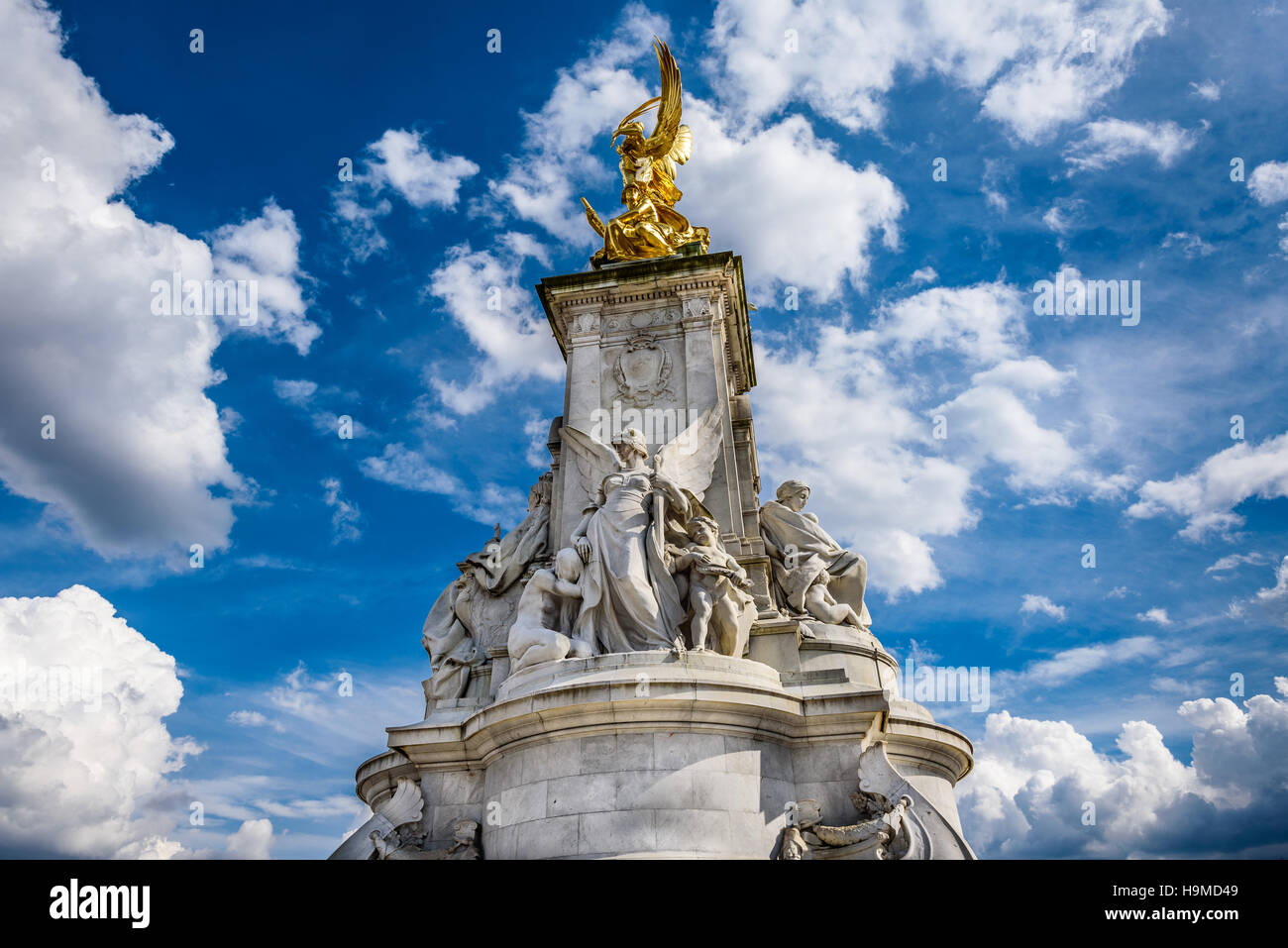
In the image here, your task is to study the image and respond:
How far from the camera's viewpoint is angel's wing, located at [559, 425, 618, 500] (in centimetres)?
1428

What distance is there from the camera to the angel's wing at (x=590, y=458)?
14.3 meters

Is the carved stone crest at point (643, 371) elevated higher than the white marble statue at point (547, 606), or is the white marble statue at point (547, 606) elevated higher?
the carved stone crest at point (643, 371)

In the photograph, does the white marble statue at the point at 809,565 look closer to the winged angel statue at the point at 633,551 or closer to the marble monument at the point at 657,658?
the marble monument at the point at 657,658

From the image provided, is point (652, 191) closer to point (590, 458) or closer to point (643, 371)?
point (643, 371)

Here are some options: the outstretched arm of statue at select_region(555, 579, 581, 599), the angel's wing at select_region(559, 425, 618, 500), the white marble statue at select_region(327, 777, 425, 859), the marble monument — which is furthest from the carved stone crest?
the white marble statue at select_region(327, 777, 425, 859)

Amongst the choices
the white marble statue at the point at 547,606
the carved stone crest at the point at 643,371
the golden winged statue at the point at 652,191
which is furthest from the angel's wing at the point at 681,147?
the white marble statue at the point at 547,606

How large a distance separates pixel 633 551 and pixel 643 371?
4.54 meters

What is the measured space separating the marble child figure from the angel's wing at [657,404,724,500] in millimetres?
1384

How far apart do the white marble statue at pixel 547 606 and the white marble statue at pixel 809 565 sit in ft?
13.0

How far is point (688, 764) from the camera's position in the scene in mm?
10211

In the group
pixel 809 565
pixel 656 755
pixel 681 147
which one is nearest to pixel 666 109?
pixel 681 147
